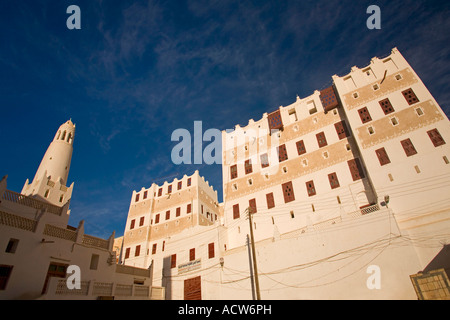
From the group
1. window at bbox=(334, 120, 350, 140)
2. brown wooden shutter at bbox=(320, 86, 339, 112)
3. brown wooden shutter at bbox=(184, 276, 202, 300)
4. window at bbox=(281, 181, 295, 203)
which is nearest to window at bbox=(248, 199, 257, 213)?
window at bbox=(281, 181, 295, 203)

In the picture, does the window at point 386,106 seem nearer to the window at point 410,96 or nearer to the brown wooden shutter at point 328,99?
the window at point 410,96

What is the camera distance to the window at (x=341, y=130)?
2744cm

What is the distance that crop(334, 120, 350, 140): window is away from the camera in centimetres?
2744

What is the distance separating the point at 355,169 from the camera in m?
25.0

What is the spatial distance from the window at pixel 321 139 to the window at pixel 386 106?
630cm

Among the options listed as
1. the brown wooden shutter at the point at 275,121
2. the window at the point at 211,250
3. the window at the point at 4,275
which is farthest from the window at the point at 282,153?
the window at the point at 4,275

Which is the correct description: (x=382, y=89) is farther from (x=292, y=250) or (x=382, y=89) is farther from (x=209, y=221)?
(x=209, y=221)

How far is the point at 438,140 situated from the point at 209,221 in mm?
32451

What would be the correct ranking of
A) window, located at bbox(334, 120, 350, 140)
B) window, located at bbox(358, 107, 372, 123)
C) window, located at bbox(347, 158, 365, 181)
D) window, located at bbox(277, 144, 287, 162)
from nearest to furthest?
window, located at bbox(347, 158, 365, 181), window, located at bbox(358, 107, 372, 123), window, located at bbox(334, 120, 350, 140), window, located at bbox(277, 144, 287, 162)

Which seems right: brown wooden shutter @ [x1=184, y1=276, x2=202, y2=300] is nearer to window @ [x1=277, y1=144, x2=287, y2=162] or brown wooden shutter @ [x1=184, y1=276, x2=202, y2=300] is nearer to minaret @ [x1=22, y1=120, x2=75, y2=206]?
window @ [x1=277, y1=144, x2=287, y2=162]

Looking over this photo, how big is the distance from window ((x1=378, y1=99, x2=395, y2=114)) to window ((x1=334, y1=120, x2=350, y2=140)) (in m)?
3.96

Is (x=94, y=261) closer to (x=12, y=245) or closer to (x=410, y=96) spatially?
(x=12, y=245)

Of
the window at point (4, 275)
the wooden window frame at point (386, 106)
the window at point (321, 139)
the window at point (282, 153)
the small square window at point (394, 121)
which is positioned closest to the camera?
the window at point (4, 275)
